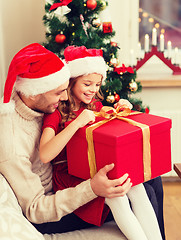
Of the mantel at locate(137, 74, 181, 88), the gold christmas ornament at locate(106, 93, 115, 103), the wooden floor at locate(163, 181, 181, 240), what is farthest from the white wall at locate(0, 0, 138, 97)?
the wooden floor at locate(163, 181, 181, 240)

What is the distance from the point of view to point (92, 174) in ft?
4.37

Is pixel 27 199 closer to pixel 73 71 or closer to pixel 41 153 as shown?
pixel 41 153

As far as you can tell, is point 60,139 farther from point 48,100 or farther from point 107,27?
point 107,27

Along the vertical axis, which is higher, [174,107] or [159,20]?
[159,20]


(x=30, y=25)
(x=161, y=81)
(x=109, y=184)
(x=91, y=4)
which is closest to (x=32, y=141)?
(x=109, y=184)

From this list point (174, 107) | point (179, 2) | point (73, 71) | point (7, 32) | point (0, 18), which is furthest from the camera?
point (179, 2)

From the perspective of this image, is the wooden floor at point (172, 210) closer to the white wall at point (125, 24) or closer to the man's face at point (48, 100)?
the white wall at point (125, 24)

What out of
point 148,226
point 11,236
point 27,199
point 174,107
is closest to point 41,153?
point 27,199

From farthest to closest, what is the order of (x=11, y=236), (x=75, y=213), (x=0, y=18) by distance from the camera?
1. (x=0, y=18)
2. (x=75, y=213)
3. (x=11, y=236)

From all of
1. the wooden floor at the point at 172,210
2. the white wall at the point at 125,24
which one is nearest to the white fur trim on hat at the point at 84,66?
the wooden floor at the point at 172,210

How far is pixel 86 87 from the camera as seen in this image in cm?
164

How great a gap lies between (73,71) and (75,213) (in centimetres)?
67

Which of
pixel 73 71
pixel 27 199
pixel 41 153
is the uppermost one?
pixel 73 71

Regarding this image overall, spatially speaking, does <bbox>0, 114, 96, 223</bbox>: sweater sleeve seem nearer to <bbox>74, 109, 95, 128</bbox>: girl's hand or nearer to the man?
the man
